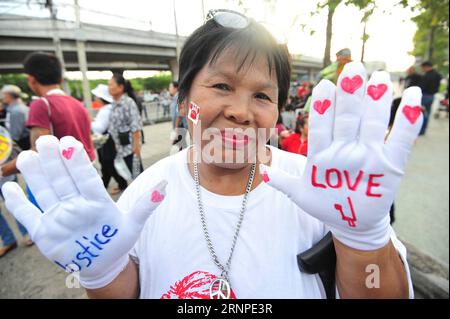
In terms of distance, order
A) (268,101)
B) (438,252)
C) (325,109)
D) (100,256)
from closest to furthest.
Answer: (325,109) → (100,256) → (268,101) → (438,252)

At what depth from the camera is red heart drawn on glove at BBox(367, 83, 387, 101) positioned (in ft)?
1.94

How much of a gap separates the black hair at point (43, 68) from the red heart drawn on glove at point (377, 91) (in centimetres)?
220

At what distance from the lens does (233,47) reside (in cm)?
83

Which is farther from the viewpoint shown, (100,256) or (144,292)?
(144,292)

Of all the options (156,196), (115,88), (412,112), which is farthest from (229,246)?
(115,88)

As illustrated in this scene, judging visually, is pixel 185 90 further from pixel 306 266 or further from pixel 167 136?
pixel 306 266

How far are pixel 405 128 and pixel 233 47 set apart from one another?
0.54m

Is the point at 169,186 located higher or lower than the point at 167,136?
lower

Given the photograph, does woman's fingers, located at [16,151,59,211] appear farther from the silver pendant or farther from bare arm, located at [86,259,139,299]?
the silver pendant

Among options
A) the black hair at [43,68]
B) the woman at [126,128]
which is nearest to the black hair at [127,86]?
the woman at [126,128]

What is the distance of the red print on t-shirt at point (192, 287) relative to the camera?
81 centimetres
